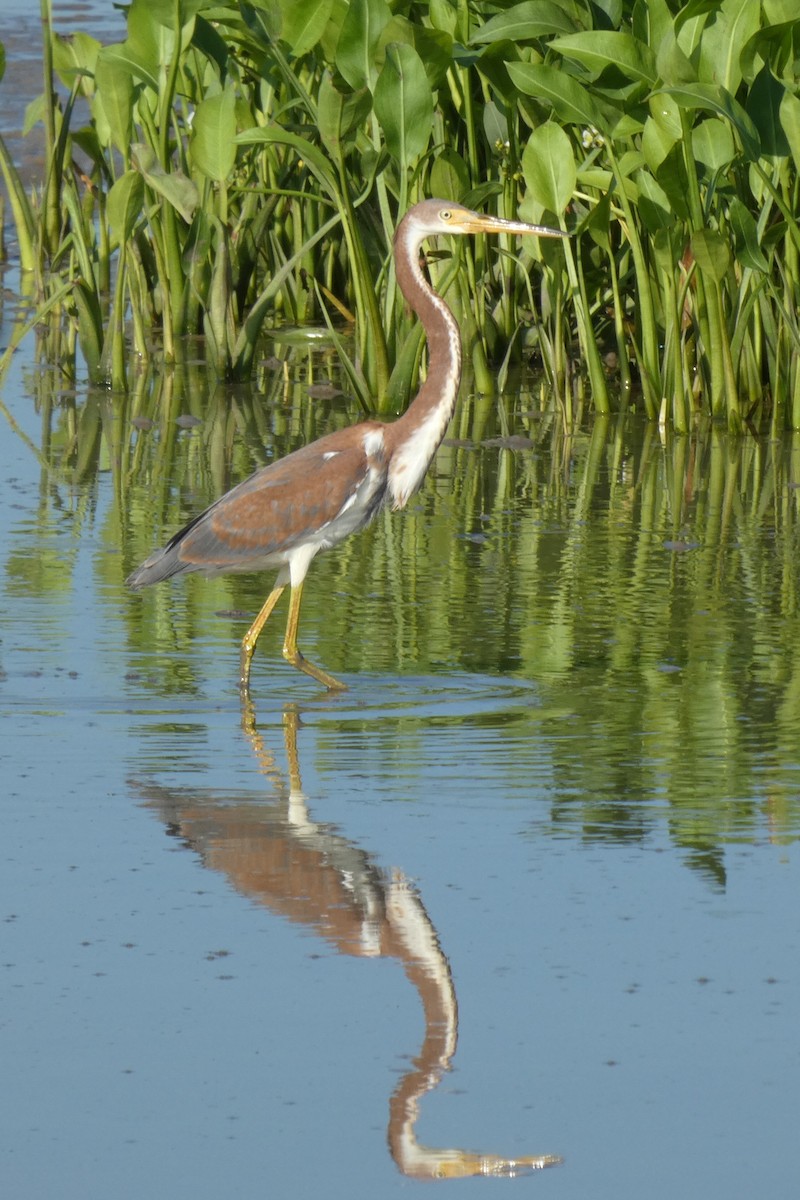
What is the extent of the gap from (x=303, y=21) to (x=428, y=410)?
378 centimetres

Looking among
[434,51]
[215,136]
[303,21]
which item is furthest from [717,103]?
[215,136]

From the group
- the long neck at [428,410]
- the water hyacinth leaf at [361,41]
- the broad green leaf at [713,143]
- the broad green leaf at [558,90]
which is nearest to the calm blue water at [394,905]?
the long neck at [428,410]

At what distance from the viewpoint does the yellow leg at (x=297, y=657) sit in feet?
20.4

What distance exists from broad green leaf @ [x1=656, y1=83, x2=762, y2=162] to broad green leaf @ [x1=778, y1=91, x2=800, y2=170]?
6.8 inches

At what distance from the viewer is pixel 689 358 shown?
33.3 ft

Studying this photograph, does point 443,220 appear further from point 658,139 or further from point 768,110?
point 768,110

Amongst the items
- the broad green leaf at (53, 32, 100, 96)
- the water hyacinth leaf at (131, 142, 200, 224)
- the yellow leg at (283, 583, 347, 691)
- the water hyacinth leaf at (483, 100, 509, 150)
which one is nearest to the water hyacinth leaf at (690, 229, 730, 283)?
the water hyacinth leaf at (483, 100, 509, 150)

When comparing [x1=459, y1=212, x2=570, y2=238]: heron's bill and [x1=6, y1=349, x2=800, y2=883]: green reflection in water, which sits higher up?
[x1=459, y1=212, x2=570, y2=238]: heron's bill

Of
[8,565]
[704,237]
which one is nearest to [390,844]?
[8,565]

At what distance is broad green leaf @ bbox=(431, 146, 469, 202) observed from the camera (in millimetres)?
10031

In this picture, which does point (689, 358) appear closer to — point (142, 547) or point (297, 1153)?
point (142, 547)

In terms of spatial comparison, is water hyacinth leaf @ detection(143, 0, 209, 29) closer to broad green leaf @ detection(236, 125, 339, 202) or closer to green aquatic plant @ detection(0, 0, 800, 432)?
green aquatic plant @ detection(0, 0, 800, 432)

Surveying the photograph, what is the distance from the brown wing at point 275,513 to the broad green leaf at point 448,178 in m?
3.77

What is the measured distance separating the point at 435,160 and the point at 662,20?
1654 millimetres
